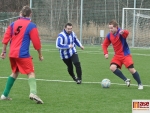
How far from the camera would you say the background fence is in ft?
109

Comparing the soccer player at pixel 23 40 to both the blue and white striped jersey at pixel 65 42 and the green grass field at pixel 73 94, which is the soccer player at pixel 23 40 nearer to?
the green grass field at pixel 73 94

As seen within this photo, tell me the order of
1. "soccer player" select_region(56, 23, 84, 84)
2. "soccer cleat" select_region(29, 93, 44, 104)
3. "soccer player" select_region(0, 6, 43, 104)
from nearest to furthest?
1. "soccer cleat" select_region(29, 93, 44, 104)
2. "soccer player" select_region(0, 6, 43, 104)
3. "soccer player" select_region(56, 23, 84, 84)

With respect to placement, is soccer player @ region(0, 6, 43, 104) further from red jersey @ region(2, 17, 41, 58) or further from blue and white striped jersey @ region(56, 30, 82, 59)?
blue and white striped jersey @ region(56, 30, 82, 59)

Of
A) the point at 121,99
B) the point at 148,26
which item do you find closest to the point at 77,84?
the point at 121,99

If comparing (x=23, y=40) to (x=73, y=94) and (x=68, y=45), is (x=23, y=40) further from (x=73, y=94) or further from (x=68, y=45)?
(x=68, y=45)

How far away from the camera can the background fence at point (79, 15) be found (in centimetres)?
3312

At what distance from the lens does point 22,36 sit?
28.1ft

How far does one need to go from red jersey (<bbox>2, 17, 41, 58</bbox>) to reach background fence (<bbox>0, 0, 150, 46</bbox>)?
24217 mm

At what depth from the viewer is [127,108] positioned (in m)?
8.21

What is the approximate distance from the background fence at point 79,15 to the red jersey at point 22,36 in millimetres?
24217

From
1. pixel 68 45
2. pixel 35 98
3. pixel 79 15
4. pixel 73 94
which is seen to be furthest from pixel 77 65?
pixel 79 15

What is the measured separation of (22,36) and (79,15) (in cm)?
2542

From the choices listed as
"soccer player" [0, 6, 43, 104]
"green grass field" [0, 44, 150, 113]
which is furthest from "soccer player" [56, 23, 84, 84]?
"soccer player" [0, 6, 43, 104]

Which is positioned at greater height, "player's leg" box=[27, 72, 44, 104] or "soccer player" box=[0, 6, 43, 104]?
"soccer player" box=[0, 6, 43, 104]
